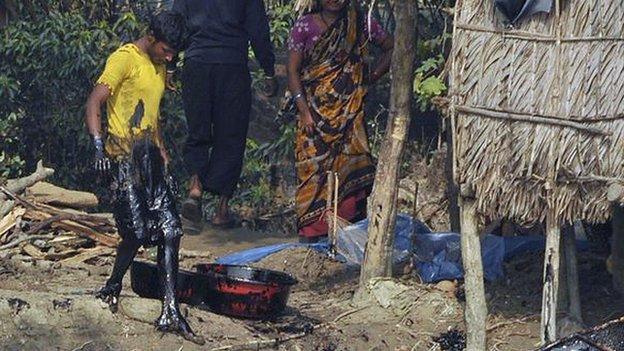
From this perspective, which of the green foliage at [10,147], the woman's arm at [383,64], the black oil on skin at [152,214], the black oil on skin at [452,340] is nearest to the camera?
the black oil on skin at [152,214]

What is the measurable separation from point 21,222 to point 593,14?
14.5 feet

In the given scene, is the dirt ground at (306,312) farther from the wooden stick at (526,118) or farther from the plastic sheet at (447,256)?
the wooden stick at (526,118)

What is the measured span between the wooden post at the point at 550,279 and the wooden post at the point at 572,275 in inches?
17.5

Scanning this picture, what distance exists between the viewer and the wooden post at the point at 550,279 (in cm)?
777

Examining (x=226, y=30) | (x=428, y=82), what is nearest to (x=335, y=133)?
(x=226, y=30)

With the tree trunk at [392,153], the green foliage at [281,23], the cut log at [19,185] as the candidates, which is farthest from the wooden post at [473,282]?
the green foliage at [281,23]

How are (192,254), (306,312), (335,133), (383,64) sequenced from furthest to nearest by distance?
(383,64), (335,133), (192,254), (306,312)

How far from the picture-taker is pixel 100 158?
7.59 meters

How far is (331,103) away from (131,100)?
2.83m

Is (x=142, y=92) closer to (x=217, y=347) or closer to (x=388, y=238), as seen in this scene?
(x=217, y=347)

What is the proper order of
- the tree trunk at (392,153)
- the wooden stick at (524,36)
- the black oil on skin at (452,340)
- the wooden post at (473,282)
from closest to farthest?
1. the wooden stick at (524,36)
2. the wooden post at (473,282)
3. the black oil on skin at (452,340)
4. the tree trunk at (392,153)

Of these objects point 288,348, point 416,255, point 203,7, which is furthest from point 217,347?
point 203,7

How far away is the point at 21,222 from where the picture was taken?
33.2 ft

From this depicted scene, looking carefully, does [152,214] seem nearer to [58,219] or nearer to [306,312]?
[306,312]
